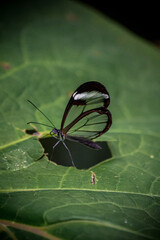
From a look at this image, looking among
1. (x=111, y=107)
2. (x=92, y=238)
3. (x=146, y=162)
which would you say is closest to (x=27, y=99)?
(x=111, y=107)

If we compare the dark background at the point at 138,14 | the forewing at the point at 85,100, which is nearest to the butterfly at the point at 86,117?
the forewing at the point at 85,100

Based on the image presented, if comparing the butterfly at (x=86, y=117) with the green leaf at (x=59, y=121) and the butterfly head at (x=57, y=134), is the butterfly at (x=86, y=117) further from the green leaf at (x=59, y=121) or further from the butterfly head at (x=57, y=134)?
the green leaf at (x=59, y=121)

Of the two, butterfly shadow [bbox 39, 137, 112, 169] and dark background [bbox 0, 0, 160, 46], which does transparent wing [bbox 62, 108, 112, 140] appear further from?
dark background [bbox 0, 0, 160, 46]

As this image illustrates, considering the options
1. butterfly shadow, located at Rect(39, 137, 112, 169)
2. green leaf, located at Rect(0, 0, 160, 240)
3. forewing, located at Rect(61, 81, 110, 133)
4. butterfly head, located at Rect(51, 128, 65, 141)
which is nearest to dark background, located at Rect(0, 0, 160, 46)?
green leaf, located at Rect(0, 0, 160, 240)

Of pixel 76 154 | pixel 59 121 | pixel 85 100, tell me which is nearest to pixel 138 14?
pixel 85 100

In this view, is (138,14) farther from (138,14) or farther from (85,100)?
(85,100)
